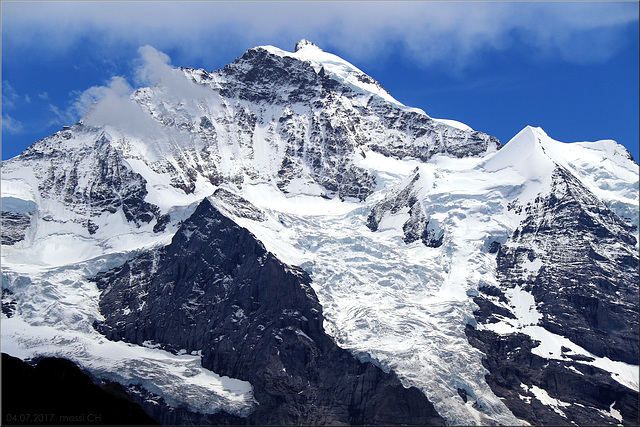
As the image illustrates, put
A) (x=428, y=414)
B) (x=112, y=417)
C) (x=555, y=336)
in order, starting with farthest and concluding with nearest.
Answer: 1. (x=555, y=336)
2. (x=428, y=414)
3. (x=112, y=417)

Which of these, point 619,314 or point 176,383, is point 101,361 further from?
point 619,314

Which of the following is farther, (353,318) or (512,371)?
(353,318)

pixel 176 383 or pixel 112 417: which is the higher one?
pixel 176 383

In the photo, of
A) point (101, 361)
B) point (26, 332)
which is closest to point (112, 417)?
point (101, 361)

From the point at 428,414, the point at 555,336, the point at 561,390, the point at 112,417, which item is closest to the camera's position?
the point at 112,417

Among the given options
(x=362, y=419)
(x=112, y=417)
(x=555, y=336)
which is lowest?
(x=112, y=417)

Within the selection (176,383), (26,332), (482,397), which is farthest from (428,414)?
(26,332)
